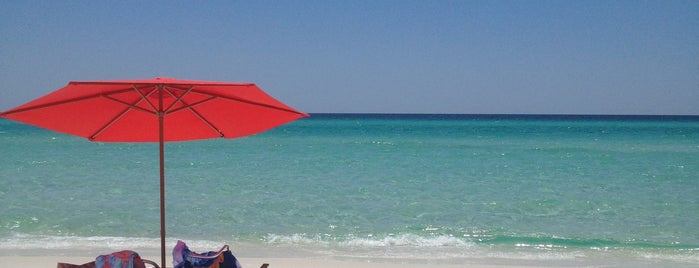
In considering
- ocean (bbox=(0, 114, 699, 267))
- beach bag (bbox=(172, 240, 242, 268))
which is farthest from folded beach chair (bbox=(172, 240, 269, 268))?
ocean (bbox=(0, 114, 699, 267))

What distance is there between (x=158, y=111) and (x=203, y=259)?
2.96ft

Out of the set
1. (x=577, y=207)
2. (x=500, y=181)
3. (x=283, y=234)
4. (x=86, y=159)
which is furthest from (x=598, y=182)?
(x=86, y=159)

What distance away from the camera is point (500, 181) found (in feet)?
43.6

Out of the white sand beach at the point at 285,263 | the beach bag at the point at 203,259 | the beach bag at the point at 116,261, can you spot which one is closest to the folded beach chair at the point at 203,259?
the beach bag at the point at 203,259

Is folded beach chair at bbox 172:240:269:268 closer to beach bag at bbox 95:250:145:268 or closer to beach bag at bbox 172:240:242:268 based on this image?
beach bag at bbox 172:240:242:268

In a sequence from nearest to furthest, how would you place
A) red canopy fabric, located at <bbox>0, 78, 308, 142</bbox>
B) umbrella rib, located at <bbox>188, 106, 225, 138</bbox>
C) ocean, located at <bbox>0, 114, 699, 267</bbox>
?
red canopy fabric, located at <bbox>0, 78, 308, 142</bbox>, umbrella rib, located at <bbox>188, 106, 225, 138</bbox>, ocean, located at <bbox>0, 114, 699, 267</bbox>

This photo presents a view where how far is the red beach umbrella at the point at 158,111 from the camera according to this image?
3439 mm

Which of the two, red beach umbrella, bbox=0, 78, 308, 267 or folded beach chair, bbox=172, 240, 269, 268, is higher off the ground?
red beach umbrella, bbox=0, 78, 308, 267

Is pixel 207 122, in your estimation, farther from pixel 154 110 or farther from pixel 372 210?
pixel 372 210

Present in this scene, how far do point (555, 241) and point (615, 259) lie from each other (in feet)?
3.06

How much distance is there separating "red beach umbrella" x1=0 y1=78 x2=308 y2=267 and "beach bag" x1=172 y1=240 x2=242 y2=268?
39 cm

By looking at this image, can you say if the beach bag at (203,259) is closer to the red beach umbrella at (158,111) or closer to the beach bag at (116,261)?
the beach bag at (116,261)

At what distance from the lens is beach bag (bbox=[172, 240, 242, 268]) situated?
3596 millimetres

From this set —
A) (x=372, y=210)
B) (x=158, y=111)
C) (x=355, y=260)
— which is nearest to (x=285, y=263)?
(x=355, y=260)
